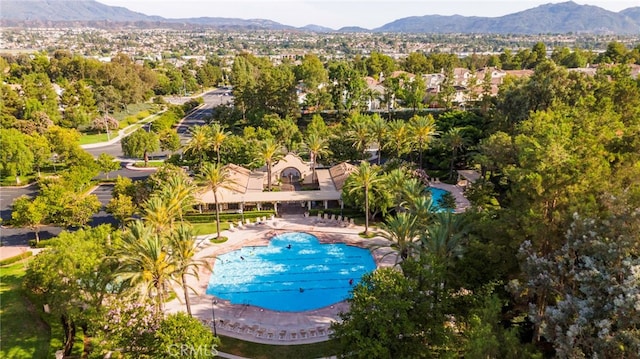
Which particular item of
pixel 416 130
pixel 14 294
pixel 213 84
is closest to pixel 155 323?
pixel 14 294

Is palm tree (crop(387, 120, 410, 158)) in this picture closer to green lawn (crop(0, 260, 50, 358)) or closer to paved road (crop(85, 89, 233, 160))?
paved road (crop(85, 89, 233, 160))

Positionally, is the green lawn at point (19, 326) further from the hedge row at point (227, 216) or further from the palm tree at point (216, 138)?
the palm tree at point (216, 138)

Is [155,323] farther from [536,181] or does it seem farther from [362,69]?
[362,69]

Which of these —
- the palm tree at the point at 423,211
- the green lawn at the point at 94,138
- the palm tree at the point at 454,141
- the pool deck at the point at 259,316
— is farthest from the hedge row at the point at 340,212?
the green lawn at the point at 94,138

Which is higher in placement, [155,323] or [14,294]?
[155,323]

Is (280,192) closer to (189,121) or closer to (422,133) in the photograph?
(422,133)

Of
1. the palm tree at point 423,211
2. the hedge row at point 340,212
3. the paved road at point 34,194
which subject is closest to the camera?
the palm tree at point 423,211

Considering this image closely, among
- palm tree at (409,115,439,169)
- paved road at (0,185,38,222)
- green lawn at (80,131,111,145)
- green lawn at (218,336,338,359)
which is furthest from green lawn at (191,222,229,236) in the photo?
green lawn at (80,131,111,145)
